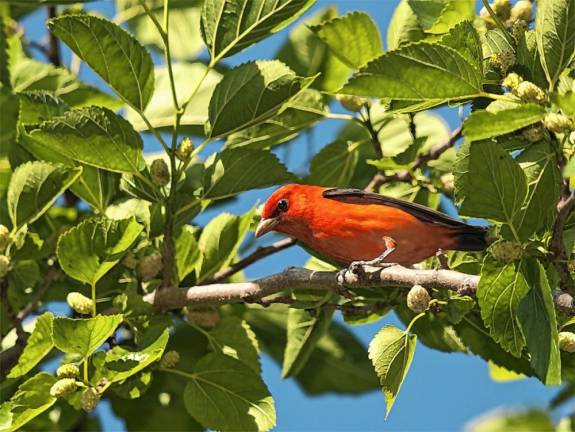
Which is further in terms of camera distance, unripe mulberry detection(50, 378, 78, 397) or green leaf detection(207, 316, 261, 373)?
green leaf detection(207, 316, 261, 373)

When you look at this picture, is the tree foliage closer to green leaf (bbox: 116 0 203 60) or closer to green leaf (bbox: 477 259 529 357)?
green leaf (bbox: 477 259 529 357)

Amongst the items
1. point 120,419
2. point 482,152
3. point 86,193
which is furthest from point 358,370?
point 482,152

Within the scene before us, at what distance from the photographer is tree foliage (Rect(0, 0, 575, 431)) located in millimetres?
3922

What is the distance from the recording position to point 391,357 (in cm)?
429

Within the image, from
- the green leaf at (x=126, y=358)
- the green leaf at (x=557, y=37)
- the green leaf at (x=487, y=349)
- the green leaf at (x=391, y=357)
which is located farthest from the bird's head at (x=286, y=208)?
the green leaf at (x=557, y=37)

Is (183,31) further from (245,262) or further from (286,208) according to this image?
(245,262)

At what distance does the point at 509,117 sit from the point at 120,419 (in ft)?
13.1

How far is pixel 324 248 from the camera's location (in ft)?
18.4

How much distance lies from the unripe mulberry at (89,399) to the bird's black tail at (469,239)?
199 centimetres

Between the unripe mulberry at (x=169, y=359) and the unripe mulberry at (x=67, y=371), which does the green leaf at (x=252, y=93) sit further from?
the unripe mulberry at (x=67, y=371)

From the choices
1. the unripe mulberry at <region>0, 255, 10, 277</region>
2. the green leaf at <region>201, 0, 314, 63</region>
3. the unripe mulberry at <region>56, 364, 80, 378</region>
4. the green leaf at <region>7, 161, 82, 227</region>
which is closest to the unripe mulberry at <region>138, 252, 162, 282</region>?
the green leaf at <region>7, 161, 82, 227</region>

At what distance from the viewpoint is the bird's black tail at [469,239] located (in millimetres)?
5133

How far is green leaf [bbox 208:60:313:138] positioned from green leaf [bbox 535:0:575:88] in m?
1.29

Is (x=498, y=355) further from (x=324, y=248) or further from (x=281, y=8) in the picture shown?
(x=281, y=8)
